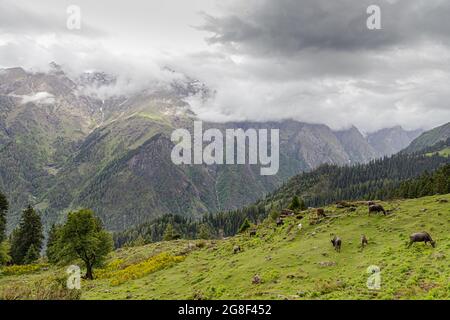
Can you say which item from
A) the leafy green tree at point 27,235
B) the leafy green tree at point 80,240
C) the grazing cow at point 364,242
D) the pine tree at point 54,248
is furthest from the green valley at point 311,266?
the leafy green tree at point 27,235

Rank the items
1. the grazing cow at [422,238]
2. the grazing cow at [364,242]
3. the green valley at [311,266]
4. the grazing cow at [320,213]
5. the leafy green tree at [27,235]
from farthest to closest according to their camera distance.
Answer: the leafy green tree at [27,235], the grazing cow at [320,213], the grazing cow at [364,242], the grazing cow at [422,238], the green valley at [311,266]

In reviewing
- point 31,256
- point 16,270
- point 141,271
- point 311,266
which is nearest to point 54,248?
point 16,270

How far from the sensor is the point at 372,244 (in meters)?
42.2

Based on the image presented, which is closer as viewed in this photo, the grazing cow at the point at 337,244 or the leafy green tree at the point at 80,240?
the grazing cow at the point at 337,244

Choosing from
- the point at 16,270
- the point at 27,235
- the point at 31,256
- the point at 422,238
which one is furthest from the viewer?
the point at 27,235

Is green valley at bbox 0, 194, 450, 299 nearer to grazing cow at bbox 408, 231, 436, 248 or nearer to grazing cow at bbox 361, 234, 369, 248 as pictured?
grazing cow at bbox 408, 231, 436, 248

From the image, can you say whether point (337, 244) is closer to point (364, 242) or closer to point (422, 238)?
point (364, 242)

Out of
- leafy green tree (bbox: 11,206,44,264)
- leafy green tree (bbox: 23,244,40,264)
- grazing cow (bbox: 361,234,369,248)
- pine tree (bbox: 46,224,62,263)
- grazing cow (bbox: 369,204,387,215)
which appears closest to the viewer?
grazing cow (bbox: 361,234,369,248)

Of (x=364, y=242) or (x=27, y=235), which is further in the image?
(x=27, y=235)

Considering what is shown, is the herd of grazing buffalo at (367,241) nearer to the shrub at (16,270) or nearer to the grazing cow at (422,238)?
the grazing cow at (422,238)

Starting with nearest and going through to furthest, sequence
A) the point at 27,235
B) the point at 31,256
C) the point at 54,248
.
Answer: the point at 54,248 → the point at 31,256 → the point at 27,235

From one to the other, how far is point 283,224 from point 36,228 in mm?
72329

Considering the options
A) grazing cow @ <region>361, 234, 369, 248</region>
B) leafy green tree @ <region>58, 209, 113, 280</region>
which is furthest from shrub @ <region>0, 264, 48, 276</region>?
grazing cow @ <region>361, 234, 369, 248</region>
